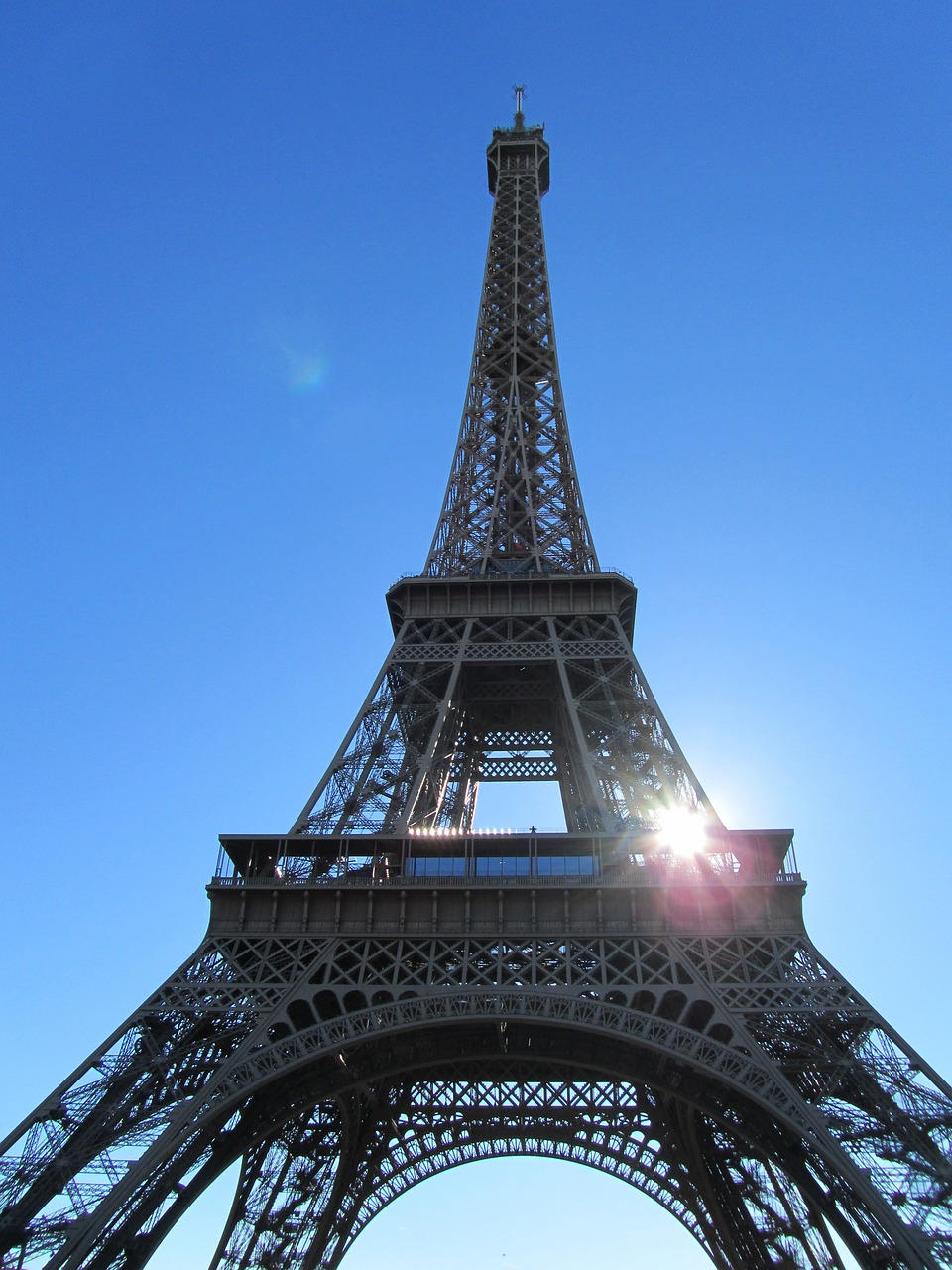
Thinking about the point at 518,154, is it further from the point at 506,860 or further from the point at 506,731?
the point at 506,860

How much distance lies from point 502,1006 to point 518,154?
181 ft

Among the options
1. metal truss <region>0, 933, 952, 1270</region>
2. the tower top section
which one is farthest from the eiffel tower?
the tower top section

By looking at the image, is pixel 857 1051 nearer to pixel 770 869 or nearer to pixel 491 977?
pixel 770 869

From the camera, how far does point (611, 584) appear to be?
40281mm

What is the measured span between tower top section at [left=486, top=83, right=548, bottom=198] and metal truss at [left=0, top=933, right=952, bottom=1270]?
50608 millimetres

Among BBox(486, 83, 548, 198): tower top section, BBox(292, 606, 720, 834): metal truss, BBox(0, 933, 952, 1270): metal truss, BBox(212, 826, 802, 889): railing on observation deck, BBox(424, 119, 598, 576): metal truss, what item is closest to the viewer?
BBox(0, 933, 952, 1270): metal truss

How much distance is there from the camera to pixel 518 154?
65.5 meters


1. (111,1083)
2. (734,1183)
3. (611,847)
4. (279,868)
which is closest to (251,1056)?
(111,1083)

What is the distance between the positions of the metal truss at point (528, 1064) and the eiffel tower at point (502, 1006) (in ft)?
0.26

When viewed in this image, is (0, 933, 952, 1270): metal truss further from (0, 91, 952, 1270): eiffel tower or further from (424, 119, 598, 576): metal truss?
(424, 119, 598, 576): metal truss

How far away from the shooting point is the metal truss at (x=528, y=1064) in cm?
2325

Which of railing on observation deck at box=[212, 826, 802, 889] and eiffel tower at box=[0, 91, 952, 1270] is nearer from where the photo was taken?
eiffel tower at box=[0, 91, 952, 1270]

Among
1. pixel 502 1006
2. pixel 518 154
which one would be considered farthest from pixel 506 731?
pixel 518 154

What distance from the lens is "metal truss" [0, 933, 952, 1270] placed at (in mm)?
23250
